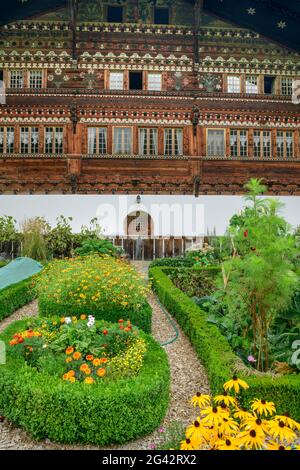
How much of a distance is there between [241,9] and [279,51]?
2.96 metres

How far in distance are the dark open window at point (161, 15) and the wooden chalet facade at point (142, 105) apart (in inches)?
2.5

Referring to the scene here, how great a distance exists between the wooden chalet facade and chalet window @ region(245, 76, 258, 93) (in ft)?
0.17

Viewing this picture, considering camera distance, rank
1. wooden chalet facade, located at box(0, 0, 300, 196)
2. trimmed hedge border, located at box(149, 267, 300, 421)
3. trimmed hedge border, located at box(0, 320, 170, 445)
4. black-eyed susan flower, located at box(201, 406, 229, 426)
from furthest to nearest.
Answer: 1. wooden chalet facade, located at box(0, 0, 300, 196)
2. trimmed hedge border, located at box(149, 267, 300, 421)
3. trimmed hedge border, located at box(0, 320, 170, 445)
4. black-eyed susan flower, located at box(201, 406, 229, 426)

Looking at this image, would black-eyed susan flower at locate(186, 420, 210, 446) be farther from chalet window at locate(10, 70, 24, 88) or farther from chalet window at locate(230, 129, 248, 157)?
chalet window at locate(10, 70, 24, 88)

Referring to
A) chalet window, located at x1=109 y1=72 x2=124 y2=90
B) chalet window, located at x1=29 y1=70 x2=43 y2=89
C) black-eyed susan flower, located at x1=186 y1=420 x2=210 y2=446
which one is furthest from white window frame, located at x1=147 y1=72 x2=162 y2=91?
black-eyed susan flower, located at x1=186 y1=420 x2=210 y2=446

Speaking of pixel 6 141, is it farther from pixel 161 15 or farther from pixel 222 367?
pixel 222 367

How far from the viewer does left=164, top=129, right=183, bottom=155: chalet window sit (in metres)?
20.3

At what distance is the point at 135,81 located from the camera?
21.1 meters

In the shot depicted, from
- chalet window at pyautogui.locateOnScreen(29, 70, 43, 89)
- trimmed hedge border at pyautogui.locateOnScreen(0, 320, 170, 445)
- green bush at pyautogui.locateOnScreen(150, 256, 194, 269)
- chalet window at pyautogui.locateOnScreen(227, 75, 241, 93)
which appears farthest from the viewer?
chalet window at pyautogui.locateOnScreen(227, 75, 241, 93)

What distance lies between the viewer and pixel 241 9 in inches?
826

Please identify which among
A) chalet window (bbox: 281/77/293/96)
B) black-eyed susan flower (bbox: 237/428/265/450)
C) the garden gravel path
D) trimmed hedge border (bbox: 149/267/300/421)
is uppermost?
chalet window (bbox: 281/77/293/96)

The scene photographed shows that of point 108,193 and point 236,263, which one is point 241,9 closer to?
point 108,193

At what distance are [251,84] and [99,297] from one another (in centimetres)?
1745
